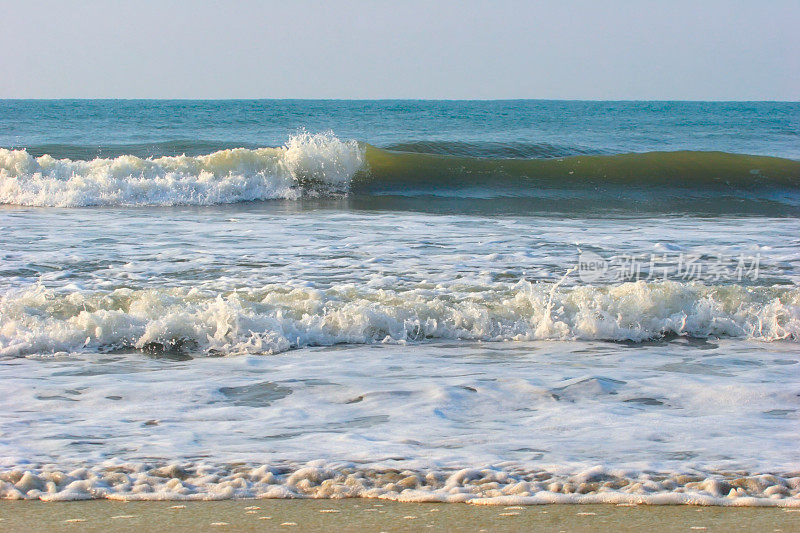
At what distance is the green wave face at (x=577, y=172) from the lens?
15.8 metres

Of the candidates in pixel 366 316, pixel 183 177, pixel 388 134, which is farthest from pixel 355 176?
pixel 388 134

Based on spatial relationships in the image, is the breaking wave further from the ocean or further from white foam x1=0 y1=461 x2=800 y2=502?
white foam x1=0 y1=461 x2=800 y2=502

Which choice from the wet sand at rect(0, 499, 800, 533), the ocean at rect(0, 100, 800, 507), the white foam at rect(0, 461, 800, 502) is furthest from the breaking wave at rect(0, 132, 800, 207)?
the wet sand at rect(0, 499, 800, 533)

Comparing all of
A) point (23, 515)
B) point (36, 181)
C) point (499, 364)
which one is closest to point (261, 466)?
point (23, 515)

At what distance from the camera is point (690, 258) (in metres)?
7.78

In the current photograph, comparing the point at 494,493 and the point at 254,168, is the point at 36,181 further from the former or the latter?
the point at 494,493

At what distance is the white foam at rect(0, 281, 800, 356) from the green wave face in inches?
375

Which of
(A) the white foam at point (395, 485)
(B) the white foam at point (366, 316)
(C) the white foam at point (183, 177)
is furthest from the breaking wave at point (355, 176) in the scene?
(A) the white foam at point (395, 485)

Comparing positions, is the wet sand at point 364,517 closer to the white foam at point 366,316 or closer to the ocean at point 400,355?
the ocean at point 400,355

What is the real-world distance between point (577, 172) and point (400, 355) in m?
12.2

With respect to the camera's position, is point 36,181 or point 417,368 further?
point 36,181

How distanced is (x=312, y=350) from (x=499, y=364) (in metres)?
1.19

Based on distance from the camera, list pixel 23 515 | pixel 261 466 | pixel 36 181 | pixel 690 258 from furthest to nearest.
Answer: pixel 36 181 → pixel 690 258 → pixel 261 466 → pixel 23 515

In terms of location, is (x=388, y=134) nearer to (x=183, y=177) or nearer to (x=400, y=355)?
(x=183, y=177)
